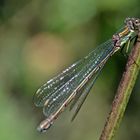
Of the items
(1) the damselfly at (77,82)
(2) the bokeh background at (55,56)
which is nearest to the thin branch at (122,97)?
(1) the damselfly at (77,82)

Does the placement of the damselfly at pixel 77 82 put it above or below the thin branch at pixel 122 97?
below

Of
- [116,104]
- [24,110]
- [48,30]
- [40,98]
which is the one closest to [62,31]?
[48,30]

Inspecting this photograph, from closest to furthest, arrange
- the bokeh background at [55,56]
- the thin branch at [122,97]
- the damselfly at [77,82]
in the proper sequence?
the thin branch at [122,97]
the damselfly at [77,82]
the bokeh background at [55,56]

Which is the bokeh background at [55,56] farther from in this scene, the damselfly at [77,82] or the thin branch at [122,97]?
the thin branch at [122,97]

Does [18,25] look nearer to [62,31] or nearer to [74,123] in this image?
[62,31]

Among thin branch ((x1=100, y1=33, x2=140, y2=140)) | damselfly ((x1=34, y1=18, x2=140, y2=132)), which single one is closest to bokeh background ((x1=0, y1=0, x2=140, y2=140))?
damselfly ((x1=34, y1=18, x2=140, y2=132))

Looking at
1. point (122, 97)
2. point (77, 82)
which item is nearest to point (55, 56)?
point (77, 82)

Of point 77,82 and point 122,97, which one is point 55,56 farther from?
point 122,97
